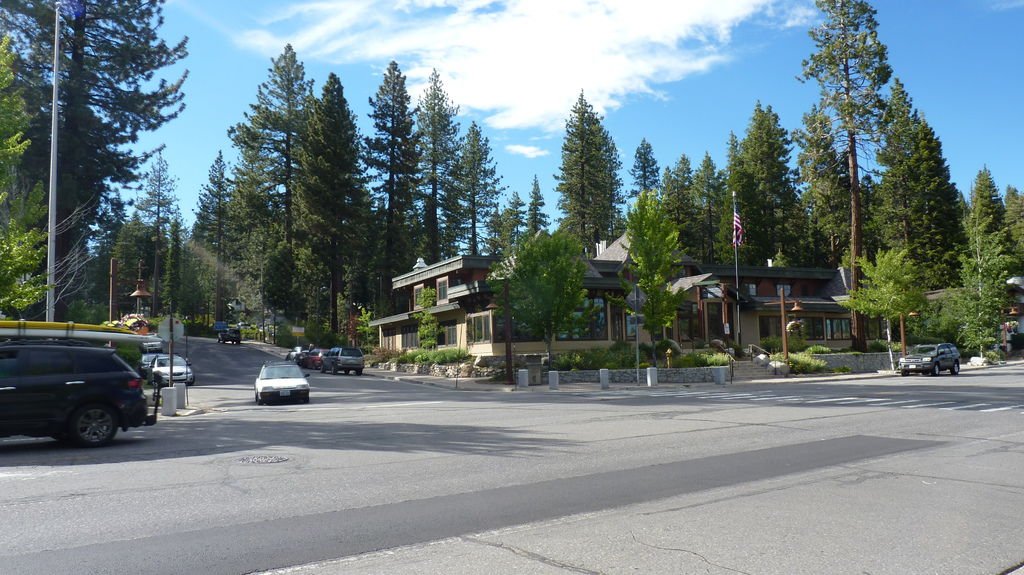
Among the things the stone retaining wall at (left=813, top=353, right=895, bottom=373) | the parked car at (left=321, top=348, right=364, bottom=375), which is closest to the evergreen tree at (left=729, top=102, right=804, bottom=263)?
the stone retaining wall at (left=813, top=353, right=895, bottom=373)

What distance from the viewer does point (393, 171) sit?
67.1 meters

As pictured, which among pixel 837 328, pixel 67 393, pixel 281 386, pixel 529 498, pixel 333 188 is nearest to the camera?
pixel 529 498

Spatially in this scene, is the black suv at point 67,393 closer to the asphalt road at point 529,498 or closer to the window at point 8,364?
the window at point 8,364

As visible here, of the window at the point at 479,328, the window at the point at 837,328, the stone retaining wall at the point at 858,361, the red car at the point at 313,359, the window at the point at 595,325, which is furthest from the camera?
the window at the point at 837,328

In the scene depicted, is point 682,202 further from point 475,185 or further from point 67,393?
point 67,393

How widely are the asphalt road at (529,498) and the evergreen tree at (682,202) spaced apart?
63.8m

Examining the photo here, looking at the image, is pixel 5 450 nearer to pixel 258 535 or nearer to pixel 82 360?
pixel 82 360

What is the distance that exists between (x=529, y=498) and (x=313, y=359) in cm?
4160

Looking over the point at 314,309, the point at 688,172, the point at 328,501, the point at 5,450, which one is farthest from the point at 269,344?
the point at 328,501

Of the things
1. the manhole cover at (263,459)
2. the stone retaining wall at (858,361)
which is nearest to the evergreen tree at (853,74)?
the stone retaining wall at (858,361)

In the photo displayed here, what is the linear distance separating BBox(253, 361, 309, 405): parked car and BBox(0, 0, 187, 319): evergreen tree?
37.1 feet

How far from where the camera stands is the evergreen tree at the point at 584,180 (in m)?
73.4

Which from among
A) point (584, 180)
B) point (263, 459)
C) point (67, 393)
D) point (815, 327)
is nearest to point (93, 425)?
point (67, 393)

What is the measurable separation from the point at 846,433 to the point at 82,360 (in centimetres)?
1405
